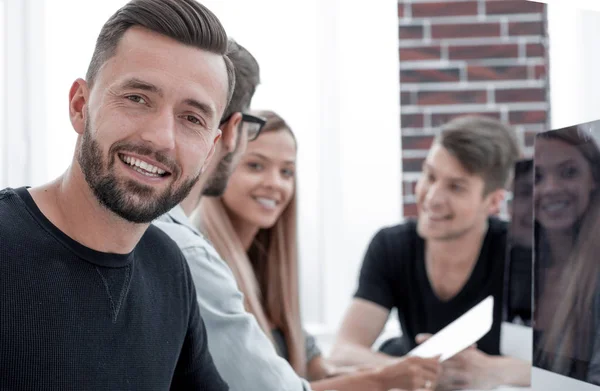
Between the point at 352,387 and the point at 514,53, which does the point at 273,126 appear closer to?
the point at 352,387

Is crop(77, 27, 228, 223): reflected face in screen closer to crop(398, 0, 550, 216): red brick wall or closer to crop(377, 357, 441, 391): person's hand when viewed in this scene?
crop(377, 357, 441, 391): person's hand

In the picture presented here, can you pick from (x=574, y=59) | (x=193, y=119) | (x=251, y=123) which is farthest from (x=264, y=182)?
(x=574, y=59)

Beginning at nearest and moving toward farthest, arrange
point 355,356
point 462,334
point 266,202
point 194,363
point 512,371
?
point 194,363, point 462,334, point 512,371, point 266,202, point 355,356

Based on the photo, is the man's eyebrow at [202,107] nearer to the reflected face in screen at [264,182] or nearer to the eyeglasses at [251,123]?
the eyeglasses at [251,123]

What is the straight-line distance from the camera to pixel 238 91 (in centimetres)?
139

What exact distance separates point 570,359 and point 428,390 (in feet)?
1.72

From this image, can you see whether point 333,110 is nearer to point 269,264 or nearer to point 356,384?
point 269,264

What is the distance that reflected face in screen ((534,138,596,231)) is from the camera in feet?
3.48

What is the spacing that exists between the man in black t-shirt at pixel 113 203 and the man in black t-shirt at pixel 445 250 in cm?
149

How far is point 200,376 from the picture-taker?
1080mm

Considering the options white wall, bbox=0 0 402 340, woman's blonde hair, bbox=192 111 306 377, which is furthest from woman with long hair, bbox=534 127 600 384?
white wall, bbox=0 0 402 340

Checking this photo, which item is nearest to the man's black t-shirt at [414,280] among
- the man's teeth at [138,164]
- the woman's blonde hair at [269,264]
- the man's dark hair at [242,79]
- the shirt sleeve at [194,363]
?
the woman's blonde hair at [269,264]

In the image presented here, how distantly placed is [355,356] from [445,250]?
0.47m

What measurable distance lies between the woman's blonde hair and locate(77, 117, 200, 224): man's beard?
32.6 inches
